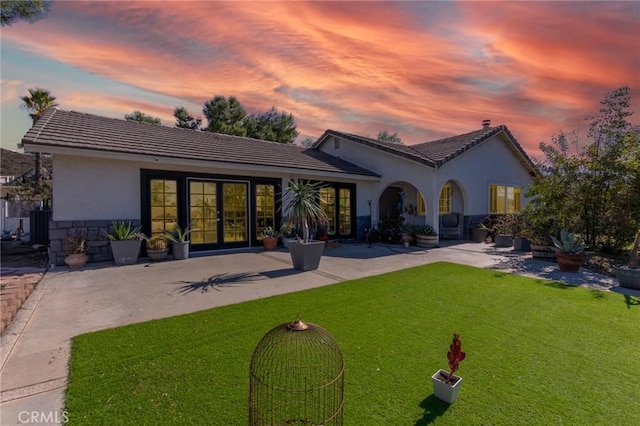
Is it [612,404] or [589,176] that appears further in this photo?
[589,176]

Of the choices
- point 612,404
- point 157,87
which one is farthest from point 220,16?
point 612,404

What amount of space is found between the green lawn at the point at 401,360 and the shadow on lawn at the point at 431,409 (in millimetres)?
11

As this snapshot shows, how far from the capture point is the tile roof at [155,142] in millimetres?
8219

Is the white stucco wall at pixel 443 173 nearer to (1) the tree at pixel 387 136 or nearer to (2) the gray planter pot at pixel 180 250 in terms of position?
(2) the gray planter pot at pixel 180 250

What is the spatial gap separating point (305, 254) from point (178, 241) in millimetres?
4137

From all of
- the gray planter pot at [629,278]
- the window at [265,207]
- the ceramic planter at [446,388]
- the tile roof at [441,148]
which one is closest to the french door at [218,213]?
the window at [265,207]

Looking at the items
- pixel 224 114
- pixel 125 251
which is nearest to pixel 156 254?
pixel 125 251

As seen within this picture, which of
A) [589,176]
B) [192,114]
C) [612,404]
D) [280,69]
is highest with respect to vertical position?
[192,114]

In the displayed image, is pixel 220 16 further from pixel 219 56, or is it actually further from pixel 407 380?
pixel 407 380

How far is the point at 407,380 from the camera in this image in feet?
9.62

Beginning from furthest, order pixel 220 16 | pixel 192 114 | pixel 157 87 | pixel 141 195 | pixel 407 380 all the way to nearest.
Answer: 1. pixel 192 114
2. pixel 157 87
3. pixel 141 195
4. pixel 220 16
5. pixel 407 380

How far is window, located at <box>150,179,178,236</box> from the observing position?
372 inches

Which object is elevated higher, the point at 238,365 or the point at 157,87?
the point at 157,87

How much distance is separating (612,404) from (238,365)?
3.31m
